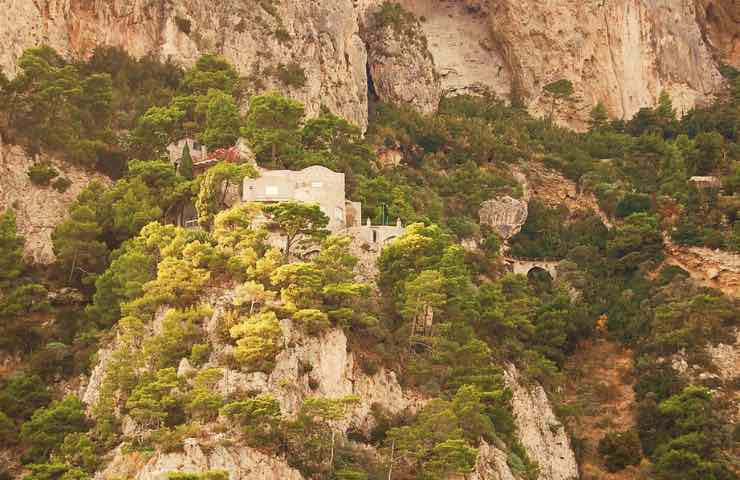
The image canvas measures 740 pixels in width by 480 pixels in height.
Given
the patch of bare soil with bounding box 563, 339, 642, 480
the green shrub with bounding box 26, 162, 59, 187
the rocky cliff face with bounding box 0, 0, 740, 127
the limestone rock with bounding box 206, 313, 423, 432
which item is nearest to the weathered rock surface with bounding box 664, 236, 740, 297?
the patch of bare soil with bounding box 563, 339, 642, 480

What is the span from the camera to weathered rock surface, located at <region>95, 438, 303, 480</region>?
4562 centimetres

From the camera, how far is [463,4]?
321 feet

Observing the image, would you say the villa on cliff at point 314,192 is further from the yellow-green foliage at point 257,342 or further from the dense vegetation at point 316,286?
the yellow-green foliage at point 257,342

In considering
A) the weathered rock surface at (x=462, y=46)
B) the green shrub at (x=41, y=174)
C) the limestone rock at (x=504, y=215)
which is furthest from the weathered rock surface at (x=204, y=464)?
the weathered rock surface at (x=462, y=46)

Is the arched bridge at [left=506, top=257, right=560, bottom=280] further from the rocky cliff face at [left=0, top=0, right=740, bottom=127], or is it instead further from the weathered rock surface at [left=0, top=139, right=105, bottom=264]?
the weathered rock surface at [left=0, top=139, right=105, bottom=264]

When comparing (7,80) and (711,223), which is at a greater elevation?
(7,80)

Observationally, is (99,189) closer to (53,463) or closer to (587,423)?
(53,463)

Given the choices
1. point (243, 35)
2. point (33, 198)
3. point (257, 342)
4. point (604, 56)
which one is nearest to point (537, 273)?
point (243, 35)

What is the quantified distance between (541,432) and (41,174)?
23599mm

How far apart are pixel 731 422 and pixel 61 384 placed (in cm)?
2733

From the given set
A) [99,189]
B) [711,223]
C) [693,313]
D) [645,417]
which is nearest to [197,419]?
[99,189]

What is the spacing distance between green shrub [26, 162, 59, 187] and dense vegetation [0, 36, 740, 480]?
11 cm

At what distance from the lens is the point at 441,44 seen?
96000 mm

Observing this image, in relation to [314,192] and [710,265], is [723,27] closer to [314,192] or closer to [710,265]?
[710,265]
